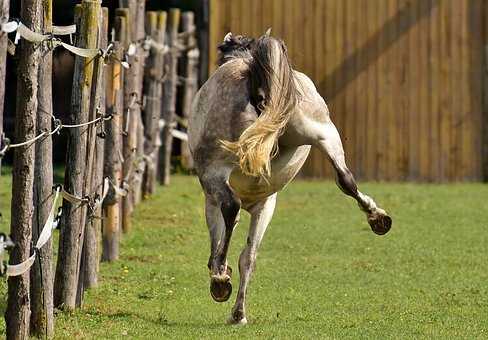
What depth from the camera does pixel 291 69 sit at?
9.18 meters

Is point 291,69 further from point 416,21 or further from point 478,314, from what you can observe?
point 416,21

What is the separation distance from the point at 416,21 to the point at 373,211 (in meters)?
13.9

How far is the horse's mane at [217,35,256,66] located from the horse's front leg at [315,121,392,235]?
905mm

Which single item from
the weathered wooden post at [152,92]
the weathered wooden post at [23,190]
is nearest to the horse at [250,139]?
the weathered wooden post at [23,190]

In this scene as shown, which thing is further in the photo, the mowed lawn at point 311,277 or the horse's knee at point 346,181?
the horse's knee at point 346,181

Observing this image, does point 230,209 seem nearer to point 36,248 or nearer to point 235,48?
point 36,248

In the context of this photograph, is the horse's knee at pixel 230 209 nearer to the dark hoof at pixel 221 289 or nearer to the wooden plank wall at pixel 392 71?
the dark hoof at pixel 221 289

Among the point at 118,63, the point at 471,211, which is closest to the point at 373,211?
the point at 118,63

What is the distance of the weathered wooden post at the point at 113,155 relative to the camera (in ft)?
40.3

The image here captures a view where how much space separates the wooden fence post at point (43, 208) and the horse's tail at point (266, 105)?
1144 millimetres

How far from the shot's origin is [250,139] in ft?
28.2

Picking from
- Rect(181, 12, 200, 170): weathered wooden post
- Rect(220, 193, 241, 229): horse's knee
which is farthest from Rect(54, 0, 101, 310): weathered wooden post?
Rect(181, 12, 200, 170): weathered wooden post

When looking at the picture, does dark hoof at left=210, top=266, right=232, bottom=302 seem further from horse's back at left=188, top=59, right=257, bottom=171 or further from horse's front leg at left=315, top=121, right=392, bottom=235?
horse's front leg at left=315, top=121, right=392, bottom=235

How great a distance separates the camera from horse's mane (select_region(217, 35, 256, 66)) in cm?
977
